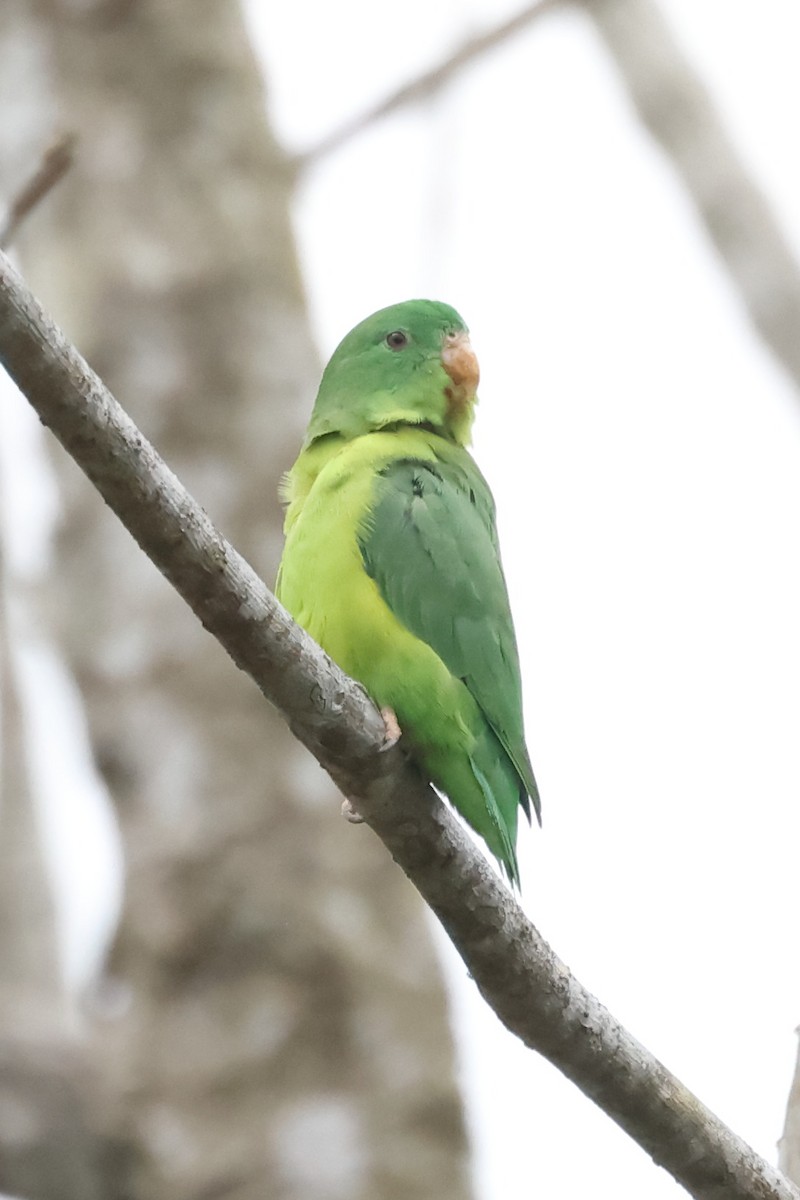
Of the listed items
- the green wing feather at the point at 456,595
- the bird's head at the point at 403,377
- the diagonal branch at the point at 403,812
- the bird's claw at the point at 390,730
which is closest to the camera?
the diagonal branch at the point at 403,812

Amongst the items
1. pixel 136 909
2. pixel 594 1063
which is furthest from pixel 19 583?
pixel 594 1063

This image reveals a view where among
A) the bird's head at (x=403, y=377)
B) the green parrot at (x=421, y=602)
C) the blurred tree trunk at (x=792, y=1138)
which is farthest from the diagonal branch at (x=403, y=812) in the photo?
the bird's head at (x=403, y=377)

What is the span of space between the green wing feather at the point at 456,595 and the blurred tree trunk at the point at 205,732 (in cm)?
A: 139

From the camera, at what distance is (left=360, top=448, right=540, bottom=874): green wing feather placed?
126 inches

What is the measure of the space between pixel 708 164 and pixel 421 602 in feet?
7.23

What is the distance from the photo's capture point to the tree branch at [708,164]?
4.31m

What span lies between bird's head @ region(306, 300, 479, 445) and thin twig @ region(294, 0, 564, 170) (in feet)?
3.50

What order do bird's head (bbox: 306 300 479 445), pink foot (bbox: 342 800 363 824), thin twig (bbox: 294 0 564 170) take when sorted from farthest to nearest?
thin twig (bbox: 294 0 564 170) → bird's head (bbox: 306 300 479 445) → pink foot (bbox: 342 800 363 824)

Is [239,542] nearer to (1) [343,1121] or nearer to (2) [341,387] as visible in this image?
(2) [341,387]

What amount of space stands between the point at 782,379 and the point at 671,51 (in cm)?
165

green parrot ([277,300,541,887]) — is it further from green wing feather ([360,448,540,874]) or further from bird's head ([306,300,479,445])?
bird's head ([306,300,479,445])

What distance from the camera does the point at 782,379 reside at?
409 centimetres

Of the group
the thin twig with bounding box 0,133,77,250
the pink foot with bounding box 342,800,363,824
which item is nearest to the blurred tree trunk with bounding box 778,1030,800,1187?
the pink foot with bounding box 342,800,363,824

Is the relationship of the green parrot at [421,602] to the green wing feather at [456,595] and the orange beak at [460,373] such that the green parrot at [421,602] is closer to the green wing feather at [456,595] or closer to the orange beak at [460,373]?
the green wing feather at [456,595]
